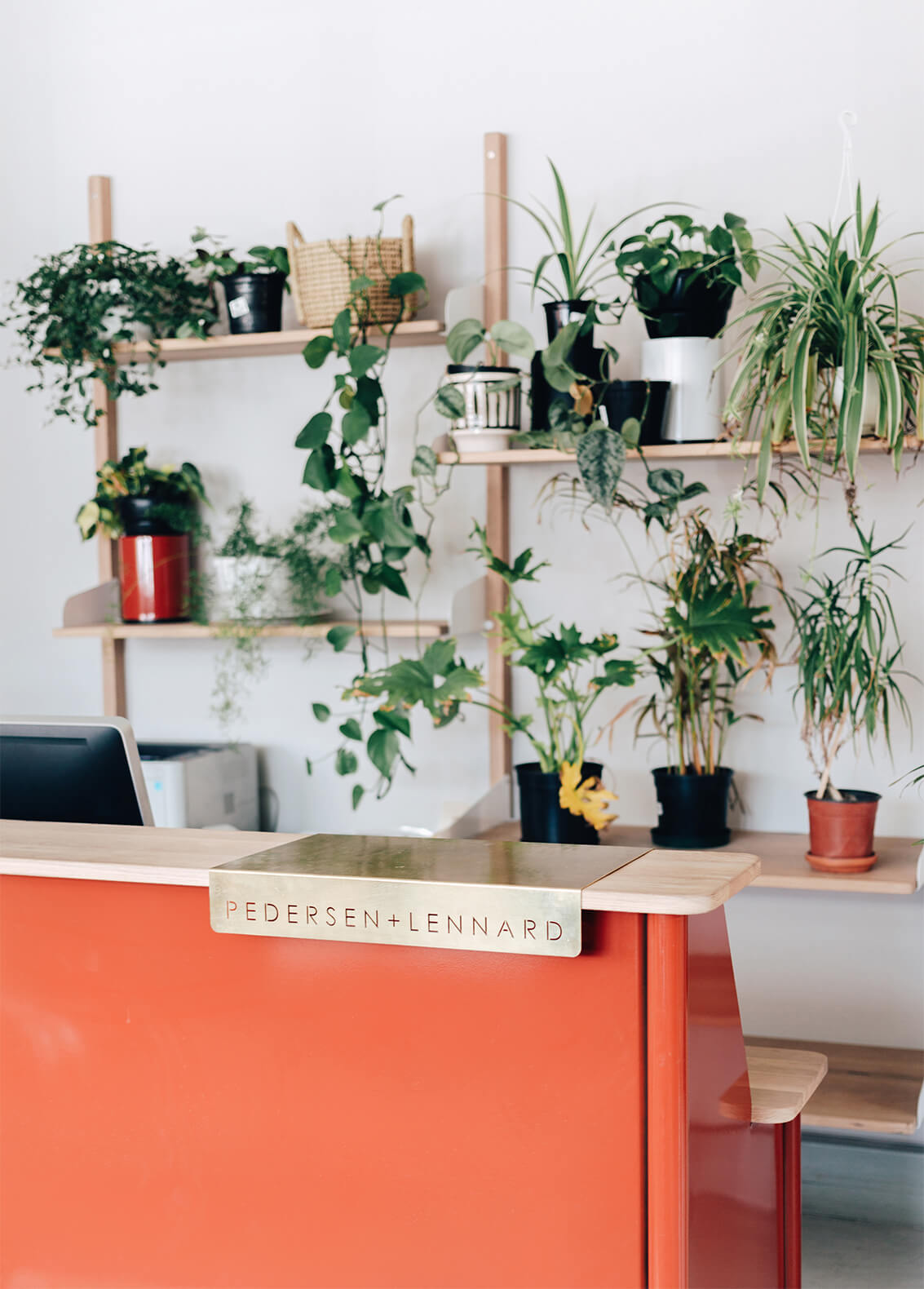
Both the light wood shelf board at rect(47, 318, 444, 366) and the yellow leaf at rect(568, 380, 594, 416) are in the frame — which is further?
the light wood shelf board at rect(47, 318, 444, 366)

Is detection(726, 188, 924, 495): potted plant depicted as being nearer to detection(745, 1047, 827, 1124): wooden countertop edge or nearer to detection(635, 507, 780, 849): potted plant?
detection(635, 507, 780, 849): potted plant

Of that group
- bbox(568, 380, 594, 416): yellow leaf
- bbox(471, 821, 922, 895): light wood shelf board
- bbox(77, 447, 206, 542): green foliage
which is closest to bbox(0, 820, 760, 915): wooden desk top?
bbox(471, 821, 922, 895): light wood shelf board

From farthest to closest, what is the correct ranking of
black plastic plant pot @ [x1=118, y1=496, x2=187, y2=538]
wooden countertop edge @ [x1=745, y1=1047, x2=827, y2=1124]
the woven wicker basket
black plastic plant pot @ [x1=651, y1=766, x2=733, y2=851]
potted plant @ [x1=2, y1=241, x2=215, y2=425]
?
black plastic plant pot @ [x1=118, y1=496, x2=187, y2=538] → potted plant @ [x1=2, y1=241, x2=215, y2=425] → the woven wicker basket → black plastic plant pot @ [x1=651, y1=766, x2=733, y2=851] → wooden countertop edge @ [x1=745, y1=1047, x2=827, y2=1124]

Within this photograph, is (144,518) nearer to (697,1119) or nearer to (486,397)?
(486,397)

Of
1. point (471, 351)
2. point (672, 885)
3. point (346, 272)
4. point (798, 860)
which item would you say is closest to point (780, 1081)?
point (672, 885)

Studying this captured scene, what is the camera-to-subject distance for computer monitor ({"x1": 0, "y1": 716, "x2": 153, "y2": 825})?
1653 millimetres

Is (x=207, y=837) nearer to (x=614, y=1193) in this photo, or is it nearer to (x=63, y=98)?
(x=614, y=1193)

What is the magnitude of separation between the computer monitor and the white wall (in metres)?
1.35

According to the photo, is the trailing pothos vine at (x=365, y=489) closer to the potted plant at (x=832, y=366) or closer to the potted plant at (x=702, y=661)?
the potted plant at (x=702, y=661)

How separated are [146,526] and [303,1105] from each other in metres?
2.00

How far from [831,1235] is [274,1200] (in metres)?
1.71

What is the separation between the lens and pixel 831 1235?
2.60 metres

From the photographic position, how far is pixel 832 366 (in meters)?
2.29

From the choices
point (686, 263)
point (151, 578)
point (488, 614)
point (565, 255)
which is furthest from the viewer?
point (151, 578)
